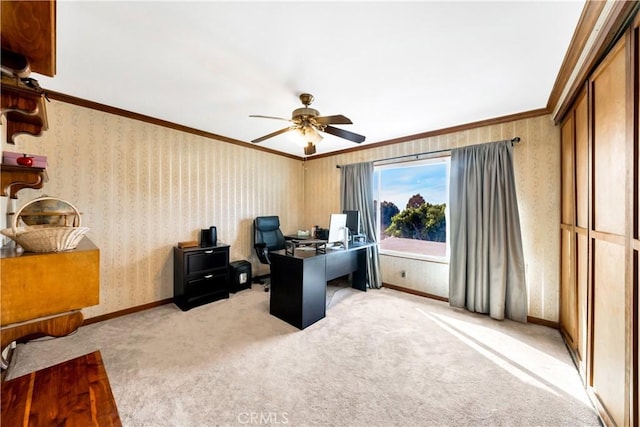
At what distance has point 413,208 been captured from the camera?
3.77 metres

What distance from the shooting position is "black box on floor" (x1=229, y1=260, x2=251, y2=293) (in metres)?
3.72

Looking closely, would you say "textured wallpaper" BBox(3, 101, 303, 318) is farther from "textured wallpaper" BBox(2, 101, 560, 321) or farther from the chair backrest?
the chair backrest

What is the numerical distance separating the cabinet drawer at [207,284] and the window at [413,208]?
8.33 feet

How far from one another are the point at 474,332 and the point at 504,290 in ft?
2.28

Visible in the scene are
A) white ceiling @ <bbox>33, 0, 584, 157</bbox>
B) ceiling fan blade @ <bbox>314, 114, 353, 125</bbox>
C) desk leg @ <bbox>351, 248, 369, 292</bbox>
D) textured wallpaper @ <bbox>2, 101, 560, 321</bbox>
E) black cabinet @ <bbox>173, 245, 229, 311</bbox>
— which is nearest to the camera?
white ceiling @ <bbox>33, 0, 584, 157</bbox>

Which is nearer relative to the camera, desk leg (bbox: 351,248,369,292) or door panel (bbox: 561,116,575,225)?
door panel (bbox: 561,116,575,225)

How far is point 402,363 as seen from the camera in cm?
207

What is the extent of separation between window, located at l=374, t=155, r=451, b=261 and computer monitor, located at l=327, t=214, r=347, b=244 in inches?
39.2

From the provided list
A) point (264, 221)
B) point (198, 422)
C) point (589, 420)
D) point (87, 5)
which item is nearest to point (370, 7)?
point (87, 5)

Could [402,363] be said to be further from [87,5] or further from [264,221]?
[87,5]

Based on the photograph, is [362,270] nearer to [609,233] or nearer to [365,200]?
[365,200]

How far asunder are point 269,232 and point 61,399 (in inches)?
134

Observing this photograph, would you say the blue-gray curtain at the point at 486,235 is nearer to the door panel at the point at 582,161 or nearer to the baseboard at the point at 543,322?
the baseboard at the point at 543,322

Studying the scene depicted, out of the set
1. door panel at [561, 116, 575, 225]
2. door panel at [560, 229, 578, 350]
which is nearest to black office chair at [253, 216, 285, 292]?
door panel at [560, 229, 578, 350]
